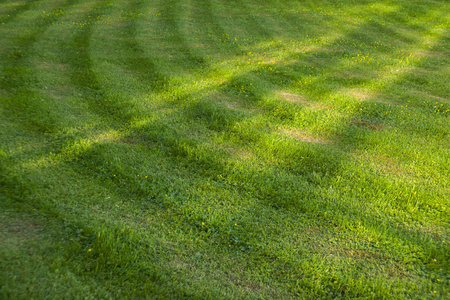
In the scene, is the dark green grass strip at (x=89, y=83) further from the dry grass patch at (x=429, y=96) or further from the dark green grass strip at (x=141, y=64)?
the dry grass patch at (x=429, y=96)

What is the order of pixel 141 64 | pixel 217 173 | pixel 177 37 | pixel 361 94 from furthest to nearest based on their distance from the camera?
pixel 177 37, pixel 141 64, pixel 361 94, pixel 217 173

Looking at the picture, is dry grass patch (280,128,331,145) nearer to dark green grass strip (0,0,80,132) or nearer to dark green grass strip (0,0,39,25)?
dark green grass strip (0,0,80,132)

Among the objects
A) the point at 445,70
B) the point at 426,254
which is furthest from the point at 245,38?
the point at 426,254

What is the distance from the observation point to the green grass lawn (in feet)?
11.5

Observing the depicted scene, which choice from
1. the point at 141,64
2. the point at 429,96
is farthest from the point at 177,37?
the point at 429,96

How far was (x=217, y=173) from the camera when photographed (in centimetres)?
524

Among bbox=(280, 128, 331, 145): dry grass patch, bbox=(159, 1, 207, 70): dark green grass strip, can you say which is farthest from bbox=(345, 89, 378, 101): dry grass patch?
bbox=(159, 1, 207, 70): dark green grass strip

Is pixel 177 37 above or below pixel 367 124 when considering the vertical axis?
above

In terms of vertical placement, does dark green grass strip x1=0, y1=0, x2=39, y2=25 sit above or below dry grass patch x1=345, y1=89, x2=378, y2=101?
above

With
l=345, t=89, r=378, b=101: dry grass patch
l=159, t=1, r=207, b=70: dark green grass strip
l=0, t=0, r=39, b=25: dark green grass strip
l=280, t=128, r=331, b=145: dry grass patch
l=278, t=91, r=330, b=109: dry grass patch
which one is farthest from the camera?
l=0, t=0, r=39, b=25: dark green grass strip

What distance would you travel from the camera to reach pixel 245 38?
13219 mm

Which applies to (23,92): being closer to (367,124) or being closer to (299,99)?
(299,99)

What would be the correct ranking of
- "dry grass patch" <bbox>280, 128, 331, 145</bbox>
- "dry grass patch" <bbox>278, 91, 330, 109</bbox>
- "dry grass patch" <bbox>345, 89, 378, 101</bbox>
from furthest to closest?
1. "dry grass patch" <bbox>345, 89, 378, 101</bbox>
2. "dry grass patch" <bbox>278, 91, 330, 109</bbox>
3. "dry grass patch" <bbox>280, 128, 331, 145</bbox>

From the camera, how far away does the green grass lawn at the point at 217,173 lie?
351cm
